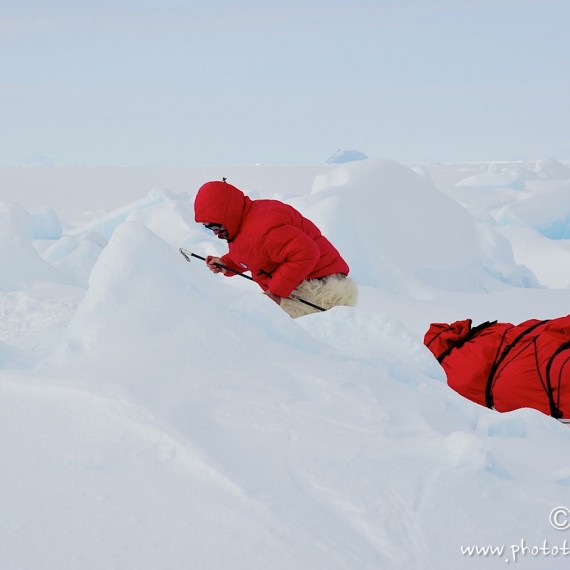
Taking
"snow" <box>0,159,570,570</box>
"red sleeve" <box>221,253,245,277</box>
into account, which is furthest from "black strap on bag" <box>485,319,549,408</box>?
"red sleeve" <box>221,253,245,277</box>

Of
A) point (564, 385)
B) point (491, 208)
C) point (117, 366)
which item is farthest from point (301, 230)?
point (491, 208)

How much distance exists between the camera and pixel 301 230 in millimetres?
3400

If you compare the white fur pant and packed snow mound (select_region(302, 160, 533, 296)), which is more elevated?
the white fur pant

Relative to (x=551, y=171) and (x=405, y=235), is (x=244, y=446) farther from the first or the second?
(x=551, y=171)

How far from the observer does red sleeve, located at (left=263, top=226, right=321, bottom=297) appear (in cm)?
331

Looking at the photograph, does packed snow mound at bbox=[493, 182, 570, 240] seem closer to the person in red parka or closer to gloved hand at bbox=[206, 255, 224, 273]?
the person in red parka

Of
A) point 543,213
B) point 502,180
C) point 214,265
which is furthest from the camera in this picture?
point 502,180

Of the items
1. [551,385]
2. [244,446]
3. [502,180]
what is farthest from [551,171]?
[244,446]

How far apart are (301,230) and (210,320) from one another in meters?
A: 1.61

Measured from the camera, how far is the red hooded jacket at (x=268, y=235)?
332 centimetres

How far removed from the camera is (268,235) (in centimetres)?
335

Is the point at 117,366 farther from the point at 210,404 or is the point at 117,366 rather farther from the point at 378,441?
the point at 378,441

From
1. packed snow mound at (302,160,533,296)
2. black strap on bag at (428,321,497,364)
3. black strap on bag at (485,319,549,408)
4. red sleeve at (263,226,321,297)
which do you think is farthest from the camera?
packed snow mound at (302,160,533,296)

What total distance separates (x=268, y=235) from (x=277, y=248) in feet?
0.24
